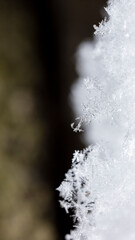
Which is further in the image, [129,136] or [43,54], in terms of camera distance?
[43,54]

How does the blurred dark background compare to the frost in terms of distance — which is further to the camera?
the blurred dark background

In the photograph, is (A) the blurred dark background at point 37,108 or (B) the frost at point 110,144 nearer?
(B) the frost at point 110,144

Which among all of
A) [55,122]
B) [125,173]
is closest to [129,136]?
[125,173]

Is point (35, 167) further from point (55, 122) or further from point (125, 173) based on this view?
point (125, 173)

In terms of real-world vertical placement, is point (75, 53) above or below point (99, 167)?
above
